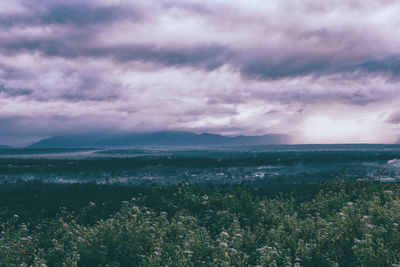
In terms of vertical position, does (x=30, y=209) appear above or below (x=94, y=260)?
below

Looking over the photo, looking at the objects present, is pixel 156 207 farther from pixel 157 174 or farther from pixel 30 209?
pixel 157 174

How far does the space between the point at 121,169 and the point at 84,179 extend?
14143 millimetres

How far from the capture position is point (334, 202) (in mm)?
14922

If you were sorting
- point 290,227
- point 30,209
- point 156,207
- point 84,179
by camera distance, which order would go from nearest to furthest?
point 290,227 < point 156,207 < point 30,209 < point 84,179

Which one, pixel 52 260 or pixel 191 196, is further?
pixel 191 196

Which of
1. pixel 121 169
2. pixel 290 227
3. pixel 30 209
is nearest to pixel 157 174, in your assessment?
pixel 121 169

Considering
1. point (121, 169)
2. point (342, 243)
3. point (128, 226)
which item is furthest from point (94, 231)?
point (121, 169)

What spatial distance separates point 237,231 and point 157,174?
5343 centimetres

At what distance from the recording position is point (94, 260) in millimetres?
9711

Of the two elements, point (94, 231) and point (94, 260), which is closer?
point (94, 260)

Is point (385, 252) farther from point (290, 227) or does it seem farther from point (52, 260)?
point (52, 260)

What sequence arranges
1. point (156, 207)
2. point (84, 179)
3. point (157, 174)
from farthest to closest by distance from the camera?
point (157, 174) < point (84, 179) < point (156, 207)

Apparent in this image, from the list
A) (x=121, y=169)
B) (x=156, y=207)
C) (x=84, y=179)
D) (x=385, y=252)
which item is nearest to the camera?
(x=385, y=252)

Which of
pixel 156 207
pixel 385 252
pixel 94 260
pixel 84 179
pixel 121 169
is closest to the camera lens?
pixel 385 252
